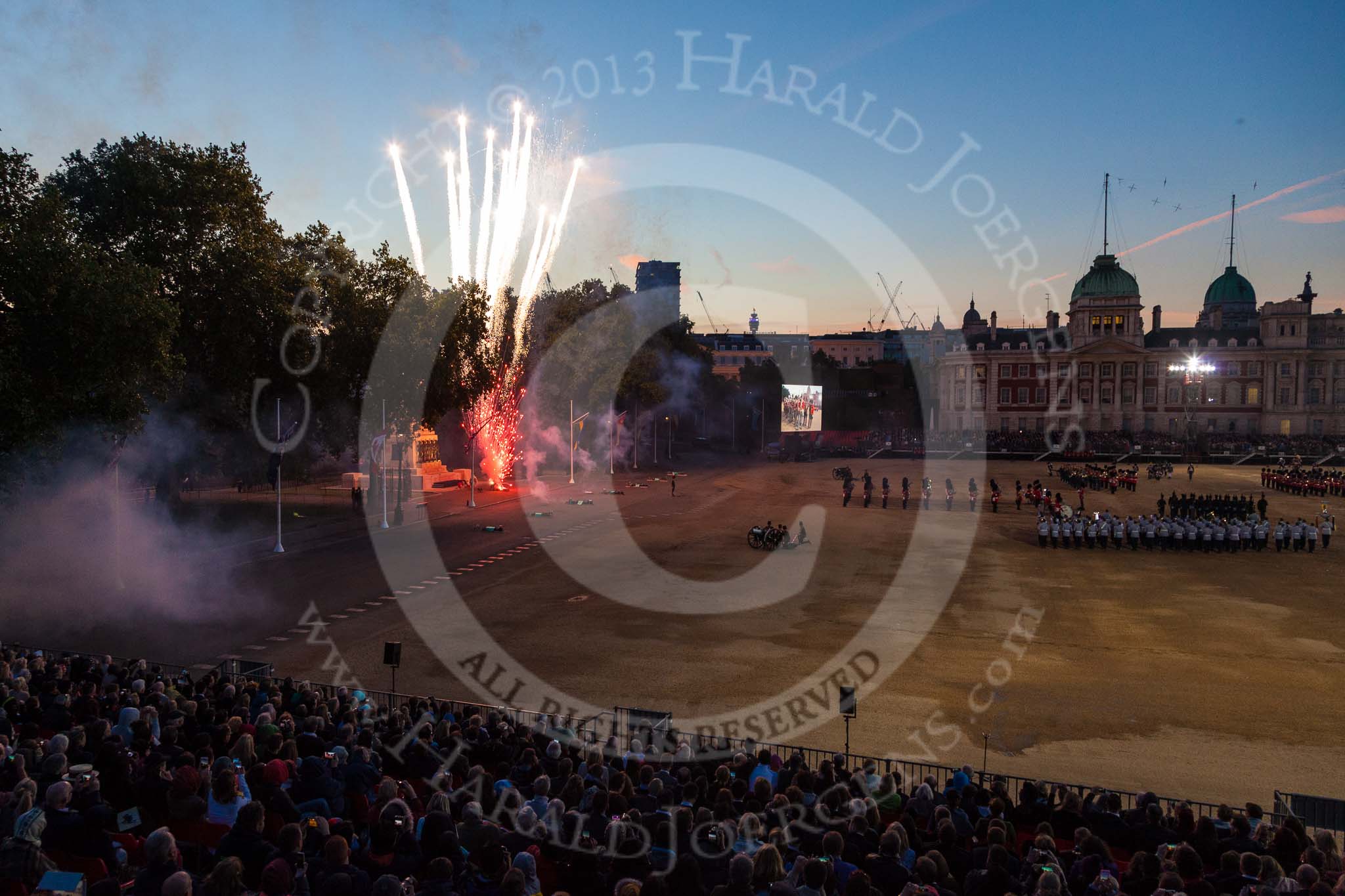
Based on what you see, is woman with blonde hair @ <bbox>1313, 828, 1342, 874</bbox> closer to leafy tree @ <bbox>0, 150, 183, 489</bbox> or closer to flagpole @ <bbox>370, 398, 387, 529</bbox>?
leafy tree @ <bbox>0, 150, 183, 489</bbox>

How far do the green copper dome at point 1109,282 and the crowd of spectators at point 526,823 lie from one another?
11963 cm

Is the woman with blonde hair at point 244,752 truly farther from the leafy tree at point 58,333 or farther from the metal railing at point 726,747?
the leafy tree at point 58,333

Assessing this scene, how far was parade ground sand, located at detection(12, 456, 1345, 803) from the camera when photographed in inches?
596

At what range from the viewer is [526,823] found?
7.96 m

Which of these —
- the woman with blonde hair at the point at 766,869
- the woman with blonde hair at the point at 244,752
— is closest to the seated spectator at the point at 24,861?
the woman with blonde hair at the point at 244,752

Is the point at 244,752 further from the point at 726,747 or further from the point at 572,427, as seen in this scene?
the point at 572,427

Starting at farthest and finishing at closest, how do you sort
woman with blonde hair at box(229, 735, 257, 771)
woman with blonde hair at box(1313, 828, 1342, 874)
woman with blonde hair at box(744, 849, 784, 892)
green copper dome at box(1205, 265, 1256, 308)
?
green copper dome at box(1205, 265, 1256, 308) → woman with blonde hair at box(229, 735, 257, 771) → woman with blonde hair at box(1313, 828, 1342, 874) → woman with blonde hair at box(744, 849, 784, 892)

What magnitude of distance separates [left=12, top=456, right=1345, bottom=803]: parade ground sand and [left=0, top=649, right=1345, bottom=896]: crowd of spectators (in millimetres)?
3980

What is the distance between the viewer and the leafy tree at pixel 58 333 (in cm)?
2342

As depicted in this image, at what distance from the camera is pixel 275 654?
20031 millimetres

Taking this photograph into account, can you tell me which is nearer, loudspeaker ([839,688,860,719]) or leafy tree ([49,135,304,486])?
loudspeaker ([839,688,860,719])

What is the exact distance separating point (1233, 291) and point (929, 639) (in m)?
139

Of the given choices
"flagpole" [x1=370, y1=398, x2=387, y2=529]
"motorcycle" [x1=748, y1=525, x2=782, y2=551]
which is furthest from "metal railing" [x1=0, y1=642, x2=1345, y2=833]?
"flagpole" [x1=370, y1=398, x2=387, y2=529]

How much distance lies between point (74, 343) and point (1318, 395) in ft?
431
